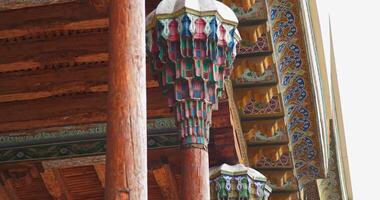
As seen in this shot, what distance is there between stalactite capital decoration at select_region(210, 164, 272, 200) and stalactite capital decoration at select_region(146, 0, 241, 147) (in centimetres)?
181

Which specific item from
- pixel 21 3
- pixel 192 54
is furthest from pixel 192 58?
pixel 21 3

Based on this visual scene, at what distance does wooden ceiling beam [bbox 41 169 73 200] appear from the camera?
9922 mm

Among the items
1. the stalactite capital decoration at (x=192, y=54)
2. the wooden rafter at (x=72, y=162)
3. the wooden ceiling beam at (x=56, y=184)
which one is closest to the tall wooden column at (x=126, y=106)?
the stalactite capital decoration at (x=192, y=54)

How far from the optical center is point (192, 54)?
21.4ft

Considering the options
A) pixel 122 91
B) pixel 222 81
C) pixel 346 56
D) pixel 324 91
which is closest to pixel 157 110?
pixel 222 81

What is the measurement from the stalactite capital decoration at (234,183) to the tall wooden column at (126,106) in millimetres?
3140

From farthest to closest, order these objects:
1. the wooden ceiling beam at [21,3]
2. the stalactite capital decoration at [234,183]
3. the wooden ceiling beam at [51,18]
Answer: the stalactite capital decoration at [234,183] < the wooden ceiling beam at [51,18] < the wooden ceiling beam at [21,3]

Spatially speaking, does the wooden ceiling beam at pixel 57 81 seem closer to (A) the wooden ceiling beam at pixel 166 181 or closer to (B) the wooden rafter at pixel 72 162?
(B) the wooden rafter at pixel 72 162

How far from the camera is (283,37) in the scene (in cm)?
916

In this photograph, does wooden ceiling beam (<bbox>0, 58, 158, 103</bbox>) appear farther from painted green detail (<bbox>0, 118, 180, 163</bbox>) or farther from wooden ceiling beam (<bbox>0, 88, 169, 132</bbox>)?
painted green detail (<bbox>0, 118, 180, 163</bbox>)

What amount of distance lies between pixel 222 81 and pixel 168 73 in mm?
386

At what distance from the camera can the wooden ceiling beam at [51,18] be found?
7.87 m

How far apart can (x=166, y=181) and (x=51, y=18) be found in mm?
2577

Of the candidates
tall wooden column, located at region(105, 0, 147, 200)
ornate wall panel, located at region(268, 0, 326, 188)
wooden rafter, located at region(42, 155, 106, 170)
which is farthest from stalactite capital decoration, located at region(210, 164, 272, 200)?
tall wooden column, located at region(105, 0, 147, 200)
